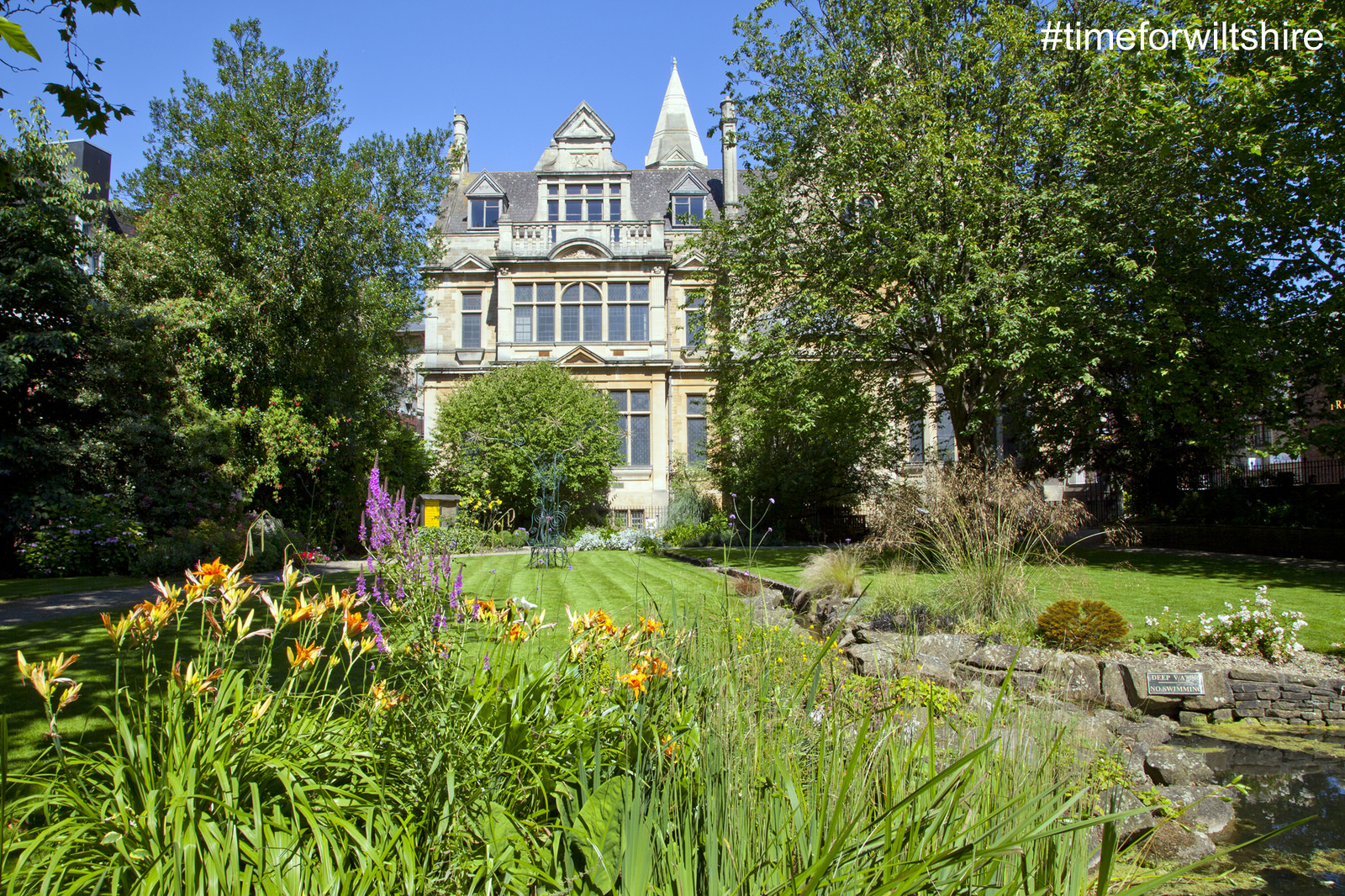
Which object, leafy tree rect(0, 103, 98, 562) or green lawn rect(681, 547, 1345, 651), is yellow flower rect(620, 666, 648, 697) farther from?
leafy tree rect(0, 103, 98, 562)

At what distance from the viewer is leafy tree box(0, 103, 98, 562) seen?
1156cm

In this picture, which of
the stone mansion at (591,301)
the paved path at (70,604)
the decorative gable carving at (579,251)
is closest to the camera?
the paved path at (70,604)

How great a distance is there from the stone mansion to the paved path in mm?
16069

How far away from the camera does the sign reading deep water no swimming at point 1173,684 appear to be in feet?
21.0

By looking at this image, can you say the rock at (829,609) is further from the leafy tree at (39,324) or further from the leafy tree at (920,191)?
the leafy tree at (39,324)

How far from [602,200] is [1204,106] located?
62.6 ft

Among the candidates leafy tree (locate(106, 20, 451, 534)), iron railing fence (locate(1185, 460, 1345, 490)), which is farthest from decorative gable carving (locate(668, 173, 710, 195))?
iron railing fence (locate(1185, 460, 1345, 490))

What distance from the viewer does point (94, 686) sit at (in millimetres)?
4535

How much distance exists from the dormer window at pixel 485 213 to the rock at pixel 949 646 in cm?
2554

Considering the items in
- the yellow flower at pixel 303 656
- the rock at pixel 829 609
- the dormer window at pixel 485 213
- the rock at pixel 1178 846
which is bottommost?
the rock at pixel 1178 846

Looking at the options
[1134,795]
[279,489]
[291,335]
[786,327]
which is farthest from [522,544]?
[1134,795]

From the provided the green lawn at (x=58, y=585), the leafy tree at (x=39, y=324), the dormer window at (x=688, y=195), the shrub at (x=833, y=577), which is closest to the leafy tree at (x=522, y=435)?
the dormer window at (x=688, y=195)

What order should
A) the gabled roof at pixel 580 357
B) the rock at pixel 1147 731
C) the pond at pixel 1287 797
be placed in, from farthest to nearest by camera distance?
the gabled roof at pixel 580 357, the rock at pixel 1147 731, the pond at pixel 1287 797

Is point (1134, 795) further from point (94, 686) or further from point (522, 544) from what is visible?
point (522, 544)
